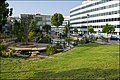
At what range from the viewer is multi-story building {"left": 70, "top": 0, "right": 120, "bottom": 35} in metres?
80.9

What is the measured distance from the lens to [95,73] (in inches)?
450

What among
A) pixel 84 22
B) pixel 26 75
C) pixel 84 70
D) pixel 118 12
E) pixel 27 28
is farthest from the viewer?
pixel 84 22

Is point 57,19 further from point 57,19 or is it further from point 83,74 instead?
point 83,74

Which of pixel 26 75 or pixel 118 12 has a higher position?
pixel 118 12

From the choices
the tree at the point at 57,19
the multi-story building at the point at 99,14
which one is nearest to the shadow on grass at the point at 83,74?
the multi-story building at the point at 99,14

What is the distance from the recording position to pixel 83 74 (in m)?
11.3

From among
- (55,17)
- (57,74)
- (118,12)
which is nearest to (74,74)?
(57,74)

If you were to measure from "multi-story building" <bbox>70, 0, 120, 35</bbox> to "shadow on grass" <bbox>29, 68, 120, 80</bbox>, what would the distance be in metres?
67.3

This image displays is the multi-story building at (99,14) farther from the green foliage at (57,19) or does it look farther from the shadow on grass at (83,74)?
the shadow on grass at (83,74)

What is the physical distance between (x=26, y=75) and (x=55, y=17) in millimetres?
A: 85988

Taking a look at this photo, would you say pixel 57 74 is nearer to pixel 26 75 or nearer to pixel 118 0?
pixel 26 75

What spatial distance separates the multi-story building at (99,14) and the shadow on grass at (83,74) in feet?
221

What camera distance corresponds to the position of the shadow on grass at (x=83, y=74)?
1070 centimetres

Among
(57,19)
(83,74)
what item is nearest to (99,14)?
(57,19)
